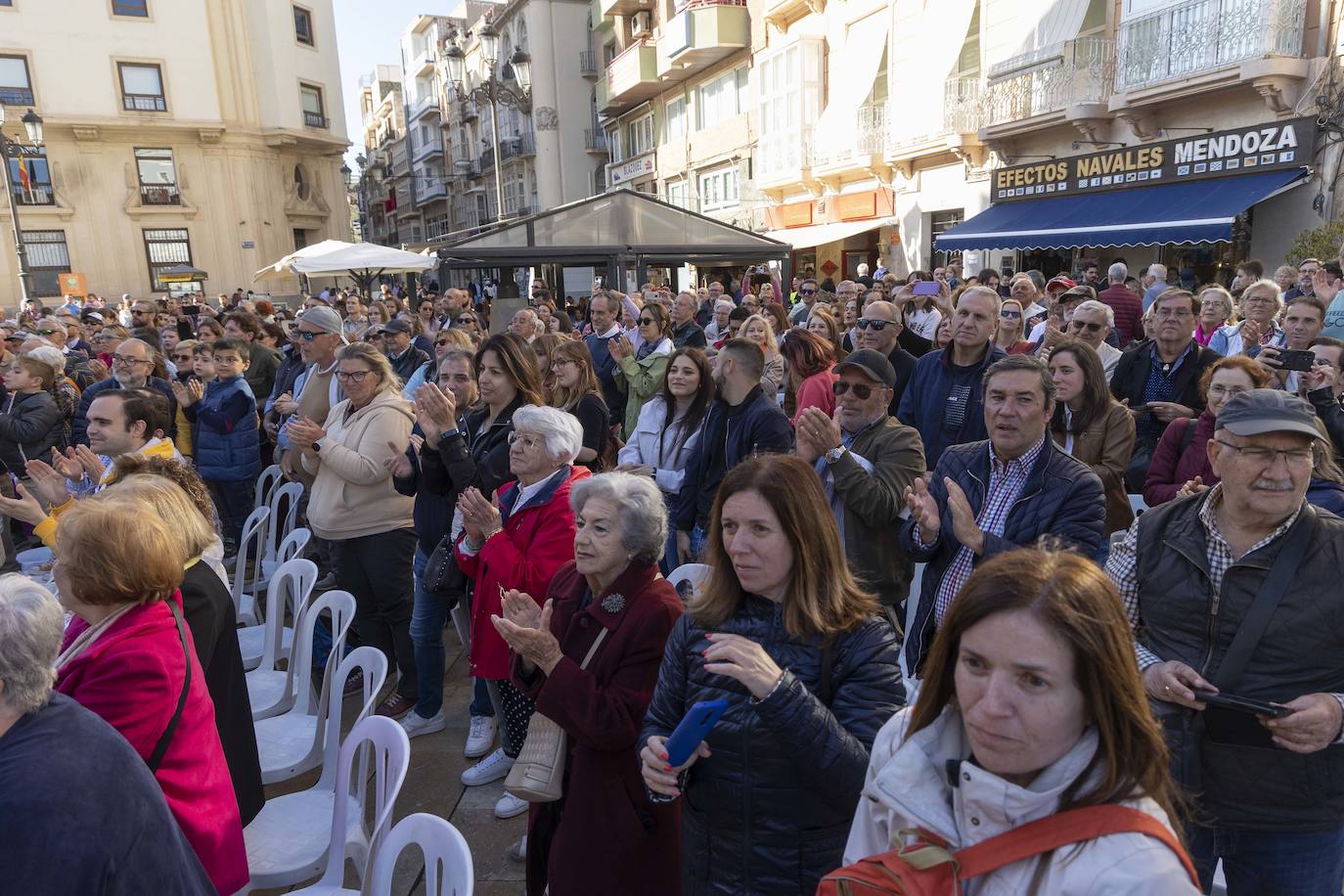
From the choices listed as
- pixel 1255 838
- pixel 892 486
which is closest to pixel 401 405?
pixel 892 486

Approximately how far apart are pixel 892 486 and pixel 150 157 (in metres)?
35.3

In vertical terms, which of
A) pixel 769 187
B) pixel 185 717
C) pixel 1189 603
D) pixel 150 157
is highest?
pixel 150 157

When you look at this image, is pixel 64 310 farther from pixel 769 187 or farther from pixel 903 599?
pixel 769 187

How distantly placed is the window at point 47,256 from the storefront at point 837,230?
2482 cm

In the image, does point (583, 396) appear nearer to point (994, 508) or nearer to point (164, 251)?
point (994, 508)

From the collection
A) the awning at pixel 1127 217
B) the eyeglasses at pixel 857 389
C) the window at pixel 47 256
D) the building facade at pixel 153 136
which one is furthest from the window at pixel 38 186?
the eyeglasses at pixel 857 389

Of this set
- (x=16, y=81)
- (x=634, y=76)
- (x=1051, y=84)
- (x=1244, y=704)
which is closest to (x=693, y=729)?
(x=1244, y=704)

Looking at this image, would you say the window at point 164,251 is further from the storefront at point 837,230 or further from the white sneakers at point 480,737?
the white sneakers at point 480,737

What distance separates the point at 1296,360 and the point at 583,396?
3.54 meters

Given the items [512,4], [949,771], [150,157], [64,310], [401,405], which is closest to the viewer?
[949,771]

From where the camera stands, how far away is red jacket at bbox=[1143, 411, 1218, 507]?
11.5 feet

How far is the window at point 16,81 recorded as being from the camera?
28.6 metres

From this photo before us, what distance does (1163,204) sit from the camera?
12227mm

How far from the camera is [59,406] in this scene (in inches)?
263
